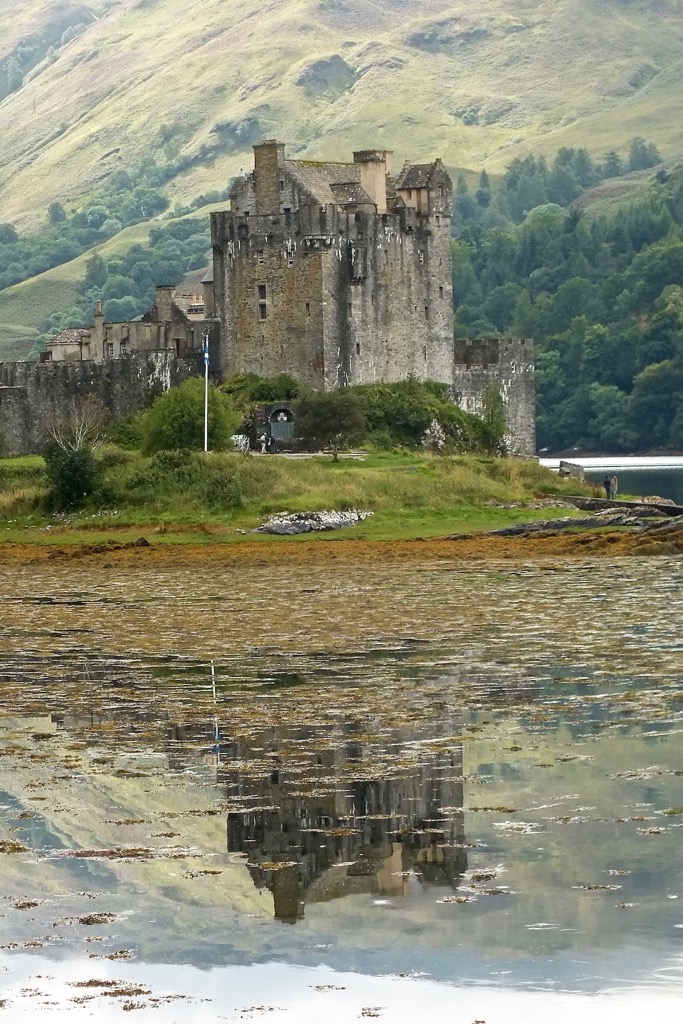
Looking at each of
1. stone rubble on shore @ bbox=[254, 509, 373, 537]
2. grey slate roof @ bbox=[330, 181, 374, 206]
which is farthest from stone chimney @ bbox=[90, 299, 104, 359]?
stone rubble on shore @ bbox=[254, 509, 373, 537]

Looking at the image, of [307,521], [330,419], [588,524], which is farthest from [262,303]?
[588,524]

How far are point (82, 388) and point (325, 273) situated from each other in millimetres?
9134

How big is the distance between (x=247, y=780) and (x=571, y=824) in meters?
3.87

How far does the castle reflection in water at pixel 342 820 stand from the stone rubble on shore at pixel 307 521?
1207 inches

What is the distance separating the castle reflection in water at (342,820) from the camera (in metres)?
17.8

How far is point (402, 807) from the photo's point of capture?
20.3 meters

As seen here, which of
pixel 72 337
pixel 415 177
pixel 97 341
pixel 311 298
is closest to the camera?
pixel 311 298

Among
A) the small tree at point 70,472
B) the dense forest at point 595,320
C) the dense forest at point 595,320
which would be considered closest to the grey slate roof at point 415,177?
the small tree at point 70,472

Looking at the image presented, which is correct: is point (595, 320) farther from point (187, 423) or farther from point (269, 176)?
point (187, 423)

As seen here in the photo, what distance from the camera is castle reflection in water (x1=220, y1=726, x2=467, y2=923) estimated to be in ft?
58.4

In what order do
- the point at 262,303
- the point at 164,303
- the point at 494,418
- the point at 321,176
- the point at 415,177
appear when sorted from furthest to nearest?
the point at 164,303 < the point at 415,177 < the point at 494,418 < the point at 321,176 < the point at 262,303

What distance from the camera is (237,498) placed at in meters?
57.2

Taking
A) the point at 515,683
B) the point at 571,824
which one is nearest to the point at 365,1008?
the point at 571,824

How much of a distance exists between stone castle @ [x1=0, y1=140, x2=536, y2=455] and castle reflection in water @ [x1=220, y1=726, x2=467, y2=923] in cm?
4758
